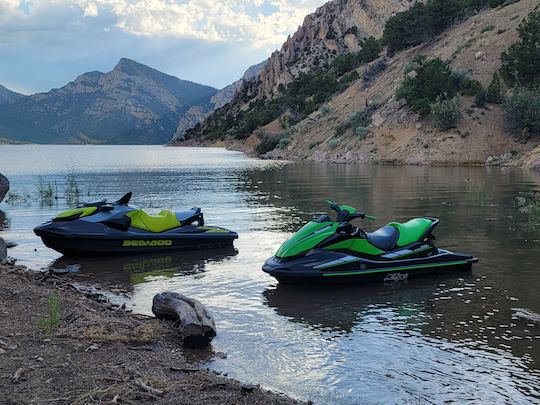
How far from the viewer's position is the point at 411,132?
176 feet

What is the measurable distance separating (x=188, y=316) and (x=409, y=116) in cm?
5040

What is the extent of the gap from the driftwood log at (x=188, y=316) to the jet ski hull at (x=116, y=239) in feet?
16.9

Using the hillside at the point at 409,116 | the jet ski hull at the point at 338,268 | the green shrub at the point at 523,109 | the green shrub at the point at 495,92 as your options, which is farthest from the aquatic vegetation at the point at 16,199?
the green shrub at the point at 495,92

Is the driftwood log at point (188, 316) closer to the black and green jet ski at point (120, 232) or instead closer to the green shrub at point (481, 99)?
the black and green jet ski at point (120, 232)

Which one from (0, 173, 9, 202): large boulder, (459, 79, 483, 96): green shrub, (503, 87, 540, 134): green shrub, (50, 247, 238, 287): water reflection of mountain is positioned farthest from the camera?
(459, 79, 483, 96): green shrub

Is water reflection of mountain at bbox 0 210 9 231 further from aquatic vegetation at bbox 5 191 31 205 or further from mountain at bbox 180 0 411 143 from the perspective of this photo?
mountain at bbox 180 0 411 143

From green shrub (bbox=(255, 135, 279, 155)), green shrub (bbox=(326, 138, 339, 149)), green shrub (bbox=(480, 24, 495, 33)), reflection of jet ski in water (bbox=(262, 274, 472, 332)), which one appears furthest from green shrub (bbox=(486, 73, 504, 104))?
reflection of jet ski in water (bbox=(262, 274, 472, 332))

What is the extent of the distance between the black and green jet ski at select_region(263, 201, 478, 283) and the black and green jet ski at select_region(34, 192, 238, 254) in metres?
3.98

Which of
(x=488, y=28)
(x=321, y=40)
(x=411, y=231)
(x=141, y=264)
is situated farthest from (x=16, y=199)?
(x=321, y=40)

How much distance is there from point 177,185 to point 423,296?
83.7ft

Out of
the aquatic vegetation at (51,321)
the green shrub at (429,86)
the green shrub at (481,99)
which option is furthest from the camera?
the green shrub at (429,86)

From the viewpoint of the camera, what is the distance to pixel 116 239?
1341 centimetres

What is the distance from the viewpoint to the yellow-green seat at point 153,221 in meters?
13.8

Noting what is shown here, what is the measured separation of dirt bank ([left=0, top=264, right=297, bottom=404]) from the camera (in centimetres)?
533
